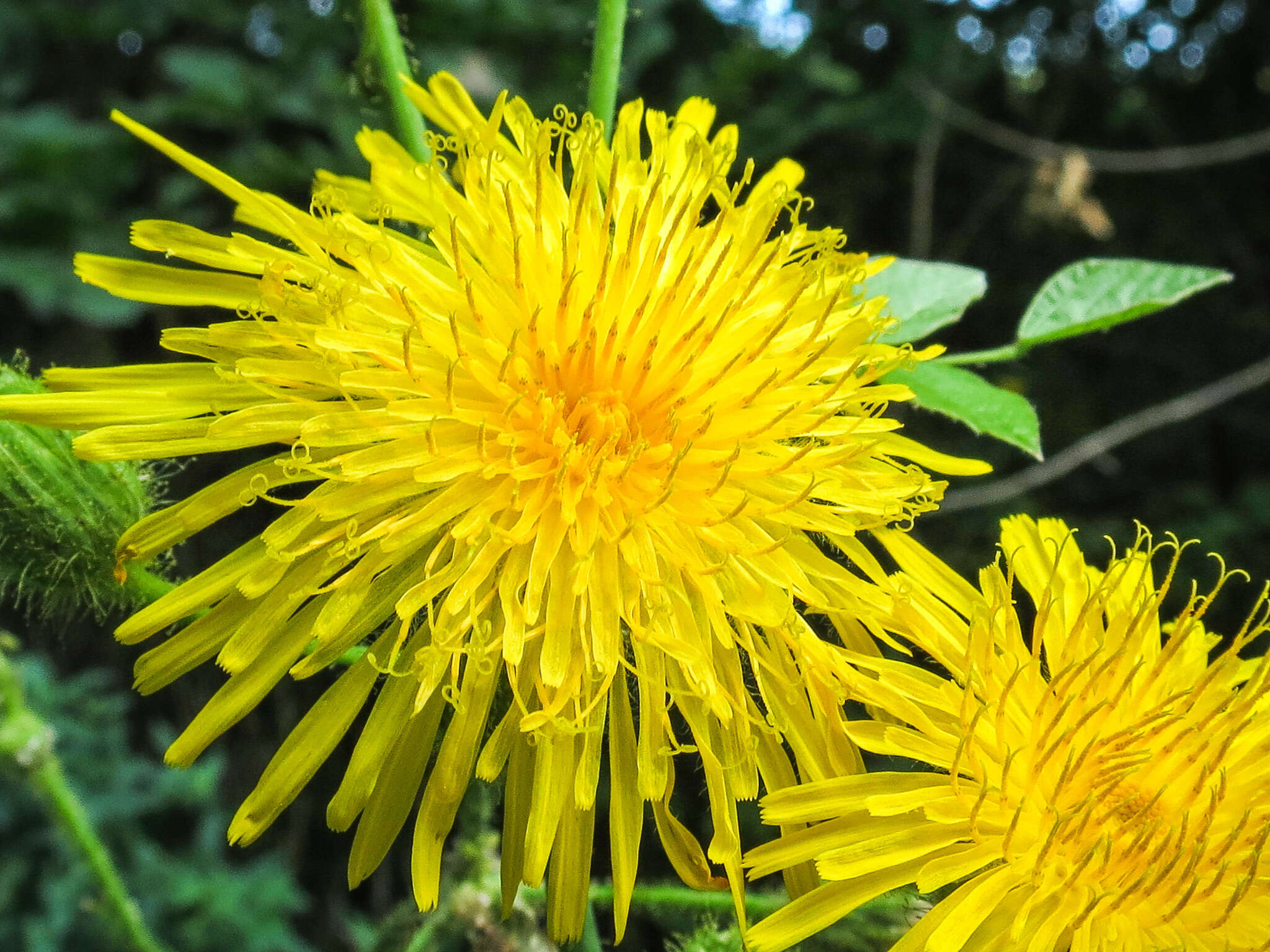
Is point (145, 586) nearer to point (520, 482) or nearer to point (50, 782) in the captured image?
point (520, 482)

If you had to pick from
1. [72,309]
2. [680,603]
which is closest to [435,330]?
[680,603]

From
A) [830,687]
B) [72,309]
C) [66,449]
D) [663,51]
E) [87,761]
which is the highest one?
[663,51]

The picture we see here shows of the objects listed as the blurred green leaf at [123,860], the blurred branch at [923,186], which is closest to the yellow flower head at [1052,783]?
the blurred green leaf at [123,860]

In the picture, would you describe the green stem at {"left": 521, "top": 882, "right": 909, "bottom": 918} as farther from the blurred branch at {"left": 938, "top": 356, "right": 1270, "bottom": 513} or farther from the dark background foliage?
the dark background foliage

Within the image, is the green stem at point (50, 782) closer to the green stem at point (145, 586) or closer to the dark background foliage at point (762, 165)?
the green stem at point (145, 586)

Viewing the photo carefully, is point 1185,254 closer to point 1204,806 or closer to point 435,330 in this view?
point 1204,806

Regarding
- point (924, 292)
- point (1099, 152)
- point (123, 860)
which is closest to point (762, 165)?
point (1099, 152)

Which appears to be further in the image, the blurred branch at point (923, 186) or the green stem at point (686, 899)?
the blurred branch at point (923, 186)
